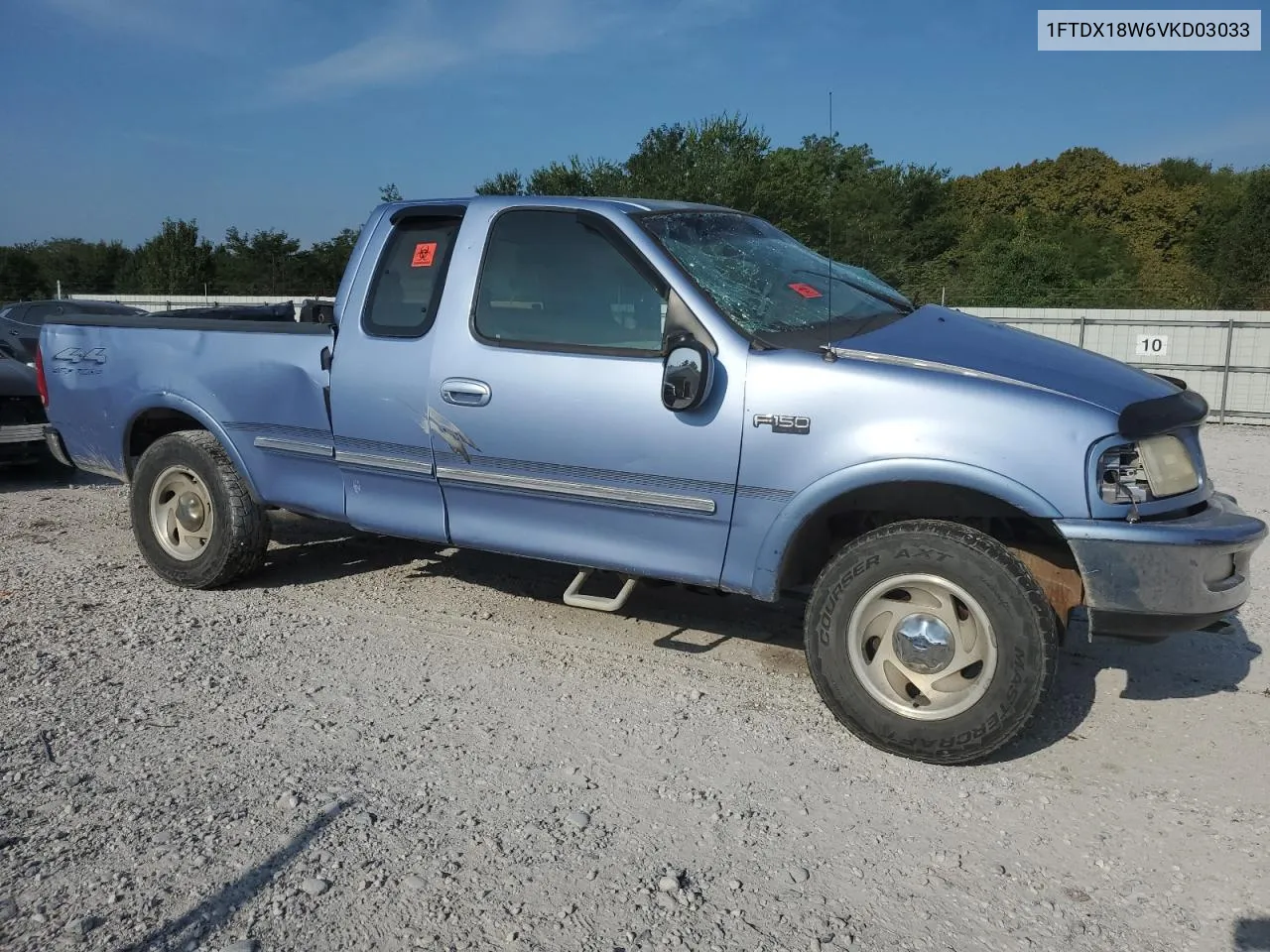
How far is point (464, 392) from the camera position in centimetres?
442

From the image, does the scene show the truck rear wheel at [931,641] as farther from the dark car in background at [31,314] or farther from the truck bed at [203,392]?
the dark car in background at [31,314]

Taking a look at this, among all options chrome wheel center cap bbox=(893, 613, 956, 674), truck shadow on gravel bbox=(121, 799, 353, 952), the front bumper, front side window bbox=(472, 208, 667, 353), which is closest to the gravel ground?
truck shadow on gravel bbox=(121, 799, 353, 952)

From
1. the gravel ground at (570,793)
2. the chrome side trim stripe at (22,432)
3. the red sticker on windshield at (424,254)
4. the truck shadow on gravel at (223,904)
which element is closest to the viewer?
the truck shadow on gravel at (223,904)

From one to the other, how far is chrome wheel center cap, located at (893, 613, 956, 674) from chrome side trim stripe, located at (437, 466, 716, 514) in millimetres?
847

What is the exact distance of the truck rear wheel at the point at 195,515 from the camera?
5395 mm

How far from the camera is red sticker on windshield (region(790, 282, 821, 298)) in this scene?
14.6 feet

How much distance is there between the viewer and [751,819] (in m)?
3.29

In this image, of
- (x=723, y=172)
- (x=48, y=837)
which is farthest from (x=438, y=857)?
(x=723, y=172)

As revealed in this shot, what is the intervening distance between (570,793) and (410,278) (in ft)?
8.41

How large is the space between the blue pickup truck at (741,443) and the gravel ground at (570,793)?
0.42 meters

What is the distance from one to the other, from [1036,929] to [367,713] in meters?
2.51

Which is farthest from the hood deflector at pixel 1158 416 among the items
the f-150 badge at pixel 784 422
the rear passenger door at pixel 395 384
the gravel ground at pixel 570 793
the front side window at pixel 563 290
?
the rear passenger door at pixel 395 384

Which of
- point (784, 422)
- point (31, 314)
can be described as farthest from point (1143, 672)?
point (31, 314)

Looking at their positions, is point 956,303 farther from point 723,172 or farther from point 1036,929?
point 1036,929
